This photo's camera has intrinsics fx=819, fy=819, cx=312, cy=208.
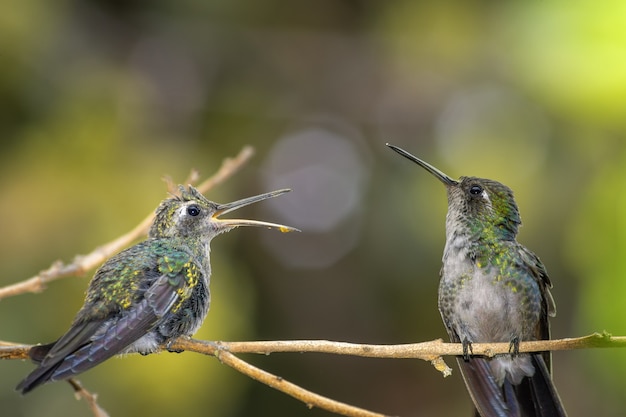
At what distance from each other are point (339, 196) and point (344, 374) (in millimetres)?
1167

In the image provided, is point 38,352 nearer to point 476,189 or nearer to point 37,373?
point 37,373

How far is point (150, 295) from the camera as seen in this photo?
1.87m

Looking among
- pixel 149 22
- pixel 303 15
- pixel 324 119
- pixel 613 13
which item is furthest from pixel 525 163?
pixel 149 22

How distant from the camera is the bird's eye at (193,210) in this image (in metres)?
2.32

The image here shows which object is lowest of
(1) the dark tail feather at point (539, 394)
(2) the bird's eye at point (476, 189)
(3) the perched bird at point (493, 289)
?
(1) the dark tail feather at point (539, 394)

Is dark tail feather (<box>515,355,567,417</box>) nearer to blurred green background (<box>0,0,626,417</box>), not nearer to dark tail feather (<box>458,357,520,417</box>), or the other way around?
dark tail feather (<box>458,357,520,417</box>)

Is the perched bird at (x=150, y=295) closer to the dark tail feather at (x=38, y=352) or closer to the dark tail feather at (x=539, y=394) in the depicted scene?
the dark tail feather at (x=38, y=352)

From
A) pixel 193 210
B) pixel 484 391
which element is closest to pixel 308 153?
pixel 193 210

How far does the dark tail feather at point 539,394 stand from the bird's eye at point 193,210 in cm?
101

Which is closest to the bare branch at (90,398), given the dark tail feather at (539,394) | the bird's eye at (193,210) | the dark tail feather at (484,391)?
the bird's eye at (193,210)

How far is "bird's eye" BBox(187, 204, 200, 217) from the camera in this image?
7.61 feet

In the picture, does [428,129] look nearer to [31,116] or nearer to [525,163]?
[525,163]

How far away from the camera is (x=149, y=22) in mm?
5684

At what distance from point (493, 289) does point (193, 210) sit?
86cm
